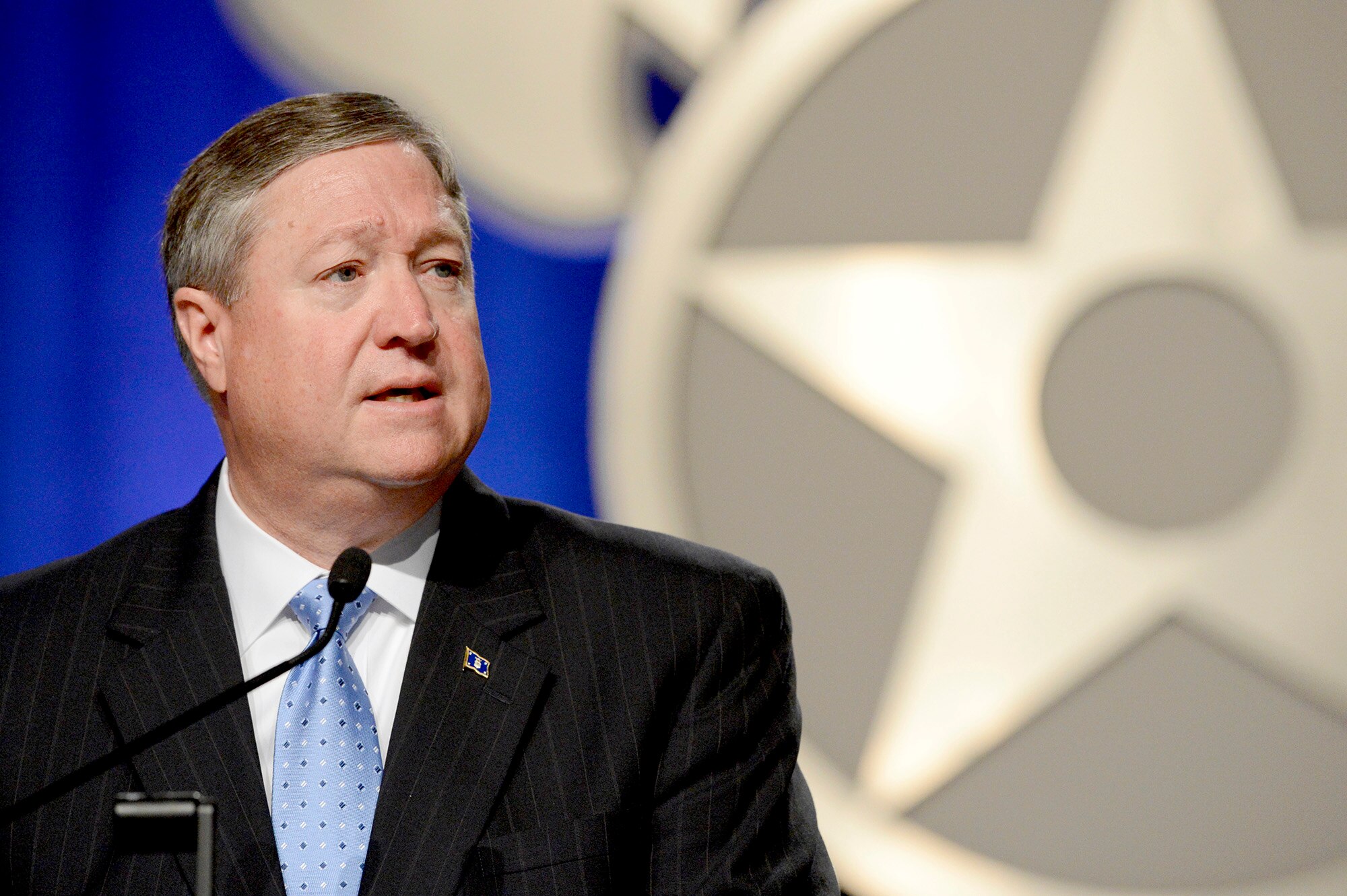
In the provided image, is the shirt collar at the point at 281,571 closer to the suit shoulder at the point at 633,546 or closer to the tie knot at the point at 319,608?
the tie knot at the point at 319,608

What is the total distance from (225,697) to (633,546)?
24.6 inches

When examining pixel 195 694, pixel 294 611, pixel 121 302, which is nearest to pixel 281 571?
pixel 294 611

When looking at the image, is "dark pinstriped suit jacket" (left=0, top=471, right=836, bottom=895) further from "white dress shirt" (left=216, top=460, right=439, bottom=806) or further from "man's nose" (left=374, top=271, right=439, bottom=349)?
"man's nose" (left=374, top=271, right=439, bottom=349)

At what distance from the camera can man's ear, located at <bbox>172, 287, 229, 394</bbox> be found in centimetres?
157

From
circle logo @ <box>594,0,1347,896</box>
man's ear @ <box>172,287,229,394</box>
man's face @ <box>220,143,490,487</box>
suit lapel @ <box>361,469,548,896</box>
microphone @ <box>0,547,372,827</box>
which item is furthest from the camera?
circle logo @ <box>594,0,1347,896</box>


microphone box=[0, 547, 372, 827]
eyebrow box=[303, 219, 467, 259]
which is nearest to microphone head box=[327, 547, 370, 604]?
microphone box=[0, 547, 372, 827]

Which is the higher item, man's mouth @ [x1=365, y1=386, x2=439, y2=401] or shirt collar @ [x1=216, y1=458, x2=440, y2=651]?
man's mouth @ [x1=365, y1=386, x2=439, y2=401]

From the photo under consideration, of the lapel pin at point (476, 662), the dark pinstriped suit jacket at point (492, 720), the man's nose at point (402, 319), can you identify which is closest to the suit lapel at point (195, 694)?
the dark pinstriped suit jacket at point (492, 720)

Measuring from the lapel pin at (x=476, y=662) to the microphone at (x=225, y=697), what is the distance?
0.29 m

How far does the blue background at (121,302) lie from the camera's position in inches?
103

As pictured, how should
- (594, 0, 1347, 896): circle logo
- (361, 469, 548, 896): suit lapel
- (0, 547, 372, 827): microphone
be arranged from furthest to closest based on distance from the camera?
(594, 0, 1347, 896): circle logo, (361, 469, 548, 896): suit lapel, (0, 547, 372, 827): microphone

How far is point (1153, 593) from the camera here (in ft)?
8.40

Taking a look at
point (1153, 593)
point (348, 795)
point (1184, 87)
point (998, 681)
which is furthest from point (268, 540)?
point (1184, 87)

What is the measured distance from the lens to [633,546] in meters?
1.67
